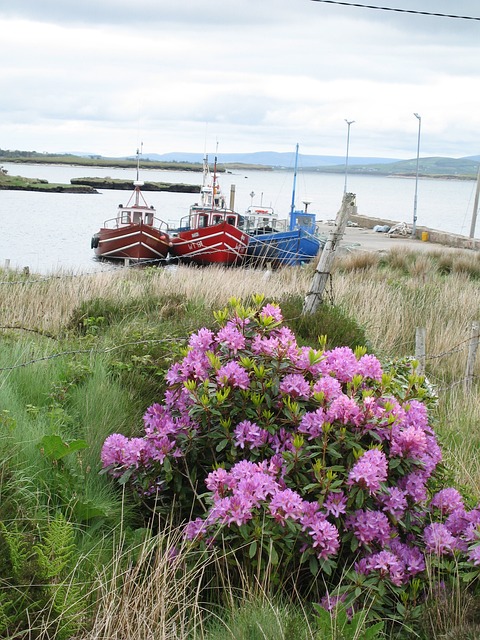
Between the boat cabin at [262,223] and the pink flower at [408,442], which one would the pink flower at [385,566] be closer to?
the pink flower at [408,442]

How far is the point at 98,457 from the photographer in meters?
4.54

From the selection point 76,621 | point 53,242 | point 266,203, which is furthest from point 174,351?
point 266,203

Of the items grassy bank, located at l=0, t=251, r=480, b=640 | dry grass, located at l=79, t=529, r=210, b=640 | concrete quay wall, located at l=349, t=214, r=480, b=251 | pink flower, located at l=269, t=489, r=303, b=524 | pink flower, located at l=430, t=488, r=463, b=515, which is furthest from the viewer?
concrete quay wall, located at l=349, t=214, r=480, b=251

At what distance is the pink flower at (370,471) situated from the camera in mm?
3514

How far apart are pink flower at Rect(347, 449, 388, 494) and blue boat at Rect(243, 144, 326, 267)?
1097 inches

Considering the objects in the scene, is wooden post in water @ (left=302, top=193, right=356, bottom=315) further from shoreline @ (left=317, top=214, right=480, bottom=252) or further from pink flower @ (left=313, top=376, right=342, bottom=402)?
shoreline @ (left=317, top=214, right=480, bottom=252)

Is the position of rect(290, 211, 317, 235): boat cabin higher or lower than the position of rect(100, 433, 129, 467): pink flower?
lower

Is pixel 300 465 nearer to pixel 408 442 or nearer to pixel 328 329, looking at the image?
pixel 408 442

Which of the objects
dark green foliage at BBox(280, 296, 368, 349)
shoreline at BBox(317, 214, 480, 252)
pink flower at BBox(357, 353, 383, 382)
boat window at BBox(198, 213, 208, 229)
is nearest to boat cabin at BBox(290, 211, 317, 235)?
shoreline at BBox(317, 214, 480, 252)

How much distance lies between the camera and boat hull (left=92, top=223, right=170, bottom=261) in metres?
35.9

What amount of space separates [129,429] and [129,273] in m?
9.26

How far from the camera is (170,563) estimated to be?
3582 mm

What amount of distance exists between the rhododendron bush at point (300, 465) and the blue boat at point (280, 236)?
27.2 metres

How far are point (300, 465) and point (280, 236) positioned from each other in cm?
2985
